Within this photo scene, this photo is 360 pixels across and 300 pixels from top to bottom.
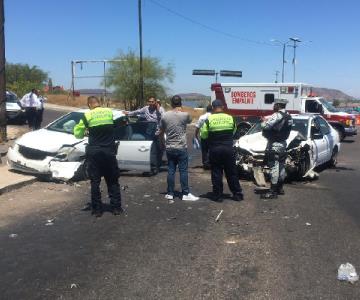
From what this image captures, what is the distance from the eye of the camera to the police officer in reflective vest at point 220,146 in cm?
876

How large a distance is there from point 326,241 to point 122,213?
306 cm

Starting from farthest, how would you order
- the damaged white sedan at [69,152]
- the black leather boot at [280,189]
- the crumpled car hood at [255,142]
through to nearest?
the crumpled car hood at [255,142], the damaged white sedan at [69,152], the black leather boot at [280,189]

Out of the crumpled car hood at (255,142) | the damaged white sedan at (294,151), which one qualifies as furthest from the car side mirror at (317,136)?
the crumpled car hood at (255,142)

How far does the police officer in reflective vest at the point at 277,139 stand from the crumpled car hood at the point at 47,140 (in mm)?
4165

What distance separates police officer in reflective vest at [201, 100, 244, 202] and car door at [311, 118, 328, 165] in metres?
3.64

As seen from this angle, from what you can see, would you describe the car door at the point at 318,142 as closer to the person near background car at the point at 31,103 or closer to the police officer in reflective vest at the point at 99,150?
the police officer in reflective vest at the point at 99,150

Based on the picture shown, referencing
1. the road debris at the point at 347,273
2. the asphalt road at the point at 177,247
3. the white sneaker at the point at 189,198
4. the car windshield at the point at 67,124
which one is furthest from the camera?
the car windshield at the point at 67,124

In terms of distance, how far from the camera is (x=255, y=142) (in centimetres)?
1158

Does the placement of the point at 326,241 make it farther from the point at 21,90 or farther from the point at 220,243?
the point at 21,90

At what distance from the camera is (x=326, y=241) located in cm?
643

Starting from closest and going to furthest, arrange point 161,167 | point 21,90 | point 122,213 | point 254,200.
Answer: point 122,213 < point 254,200 < point 161,167 < point 21,90

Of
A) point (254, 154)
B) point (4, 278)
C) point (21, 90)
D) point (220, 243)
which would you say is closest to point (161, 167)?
point (254, 154)

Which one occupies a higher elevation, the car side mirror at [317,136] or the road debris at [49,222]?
the car side mirror at [317,136]

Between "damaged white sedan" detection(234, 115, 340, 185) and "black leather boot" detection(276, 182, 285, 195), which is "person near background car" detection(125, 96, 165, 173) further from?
"black leather boot" detection(276, 182, 285, 195)
